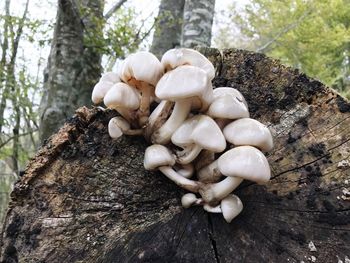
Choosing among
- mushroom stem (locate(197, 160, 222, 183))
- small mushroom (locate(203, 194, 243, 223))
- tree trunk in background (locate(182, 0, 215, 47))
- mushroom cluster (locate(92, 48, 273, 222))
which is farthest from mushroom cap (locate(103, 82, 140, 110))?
tree trunk in background (locate(182, 0, 215, 47))

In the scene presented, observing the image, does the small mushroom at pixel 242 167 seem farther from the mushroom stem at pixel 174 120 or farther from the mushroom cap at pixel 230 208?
the mushroom stem at pixel 174 120

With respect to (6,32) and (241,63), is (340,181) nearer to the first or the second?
(241,63)

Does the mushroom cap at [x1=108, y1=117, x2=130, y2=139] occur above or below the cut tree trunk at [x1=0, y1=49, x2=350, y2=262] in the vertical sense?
above

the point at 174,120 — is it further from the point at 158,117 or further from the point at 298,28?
the point at 298,28

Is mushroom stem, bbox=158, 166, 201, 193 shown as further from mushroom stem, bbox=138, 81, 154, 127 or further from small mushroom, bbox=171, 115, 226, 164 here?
mushroom stem, bbox=138, 81, 154, 127

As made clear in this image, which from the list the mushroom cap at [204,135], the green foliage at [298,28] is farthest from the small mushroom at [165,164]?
the green foliage at [298,28]

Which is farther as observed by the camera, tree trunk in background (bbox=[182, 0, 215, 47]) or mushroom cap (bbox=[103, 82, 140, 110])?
tree trunk in background (bbox=[182, 0, 215, 47])

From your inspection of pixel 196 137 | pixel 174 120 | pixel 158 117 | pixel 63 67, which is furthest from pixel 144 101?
pixel 63 67
